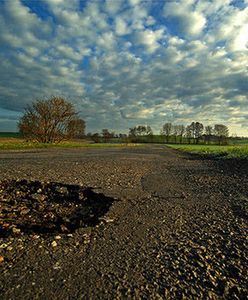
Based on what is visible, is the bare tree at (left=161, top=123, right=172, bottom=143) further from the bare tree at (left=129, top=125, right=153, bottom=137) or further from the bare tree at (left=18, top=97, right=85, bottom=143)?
the bare tree at (left=18, top=97, right=85, bottom=143)

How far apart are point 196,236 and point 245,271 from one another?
965 mm

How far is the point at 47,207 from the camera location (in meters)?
5.04

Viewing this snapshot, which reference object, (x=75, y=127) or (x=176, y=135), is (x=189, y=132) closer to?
(x=176, y=135)

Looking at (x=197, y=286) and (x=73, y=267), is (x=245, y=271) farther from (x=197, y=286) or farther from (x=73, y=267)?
(x=73, y=267)

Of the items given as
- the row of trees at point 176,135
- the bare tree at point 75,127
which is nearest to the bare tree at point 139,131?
the row of trees at point 176,135

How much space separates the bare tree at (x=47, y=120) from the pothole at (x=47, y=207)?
112ft

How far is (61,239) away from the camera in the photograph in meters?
3.37

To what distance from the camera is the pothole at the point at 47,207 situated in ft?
12.7

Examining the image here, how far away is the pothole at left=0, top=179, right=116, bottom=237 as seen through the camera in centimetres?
387

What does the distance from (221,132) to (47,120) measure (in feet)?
233

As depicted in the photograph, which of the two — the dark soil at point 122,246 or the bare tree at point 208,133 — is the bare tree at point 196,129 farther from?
the dark soil at point 122,246

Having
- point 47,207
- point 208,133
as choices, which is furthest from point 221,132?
point 47,207

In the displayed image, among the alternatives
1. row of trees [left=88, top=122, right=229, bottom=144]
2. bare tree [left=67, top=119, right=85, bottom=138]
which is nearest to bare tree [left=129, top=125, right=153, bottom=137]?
row of trees [left=88, top=122, right=229, bottom=144]

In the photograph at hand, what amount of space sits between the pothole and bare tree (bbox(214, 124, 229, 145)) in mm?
86482
